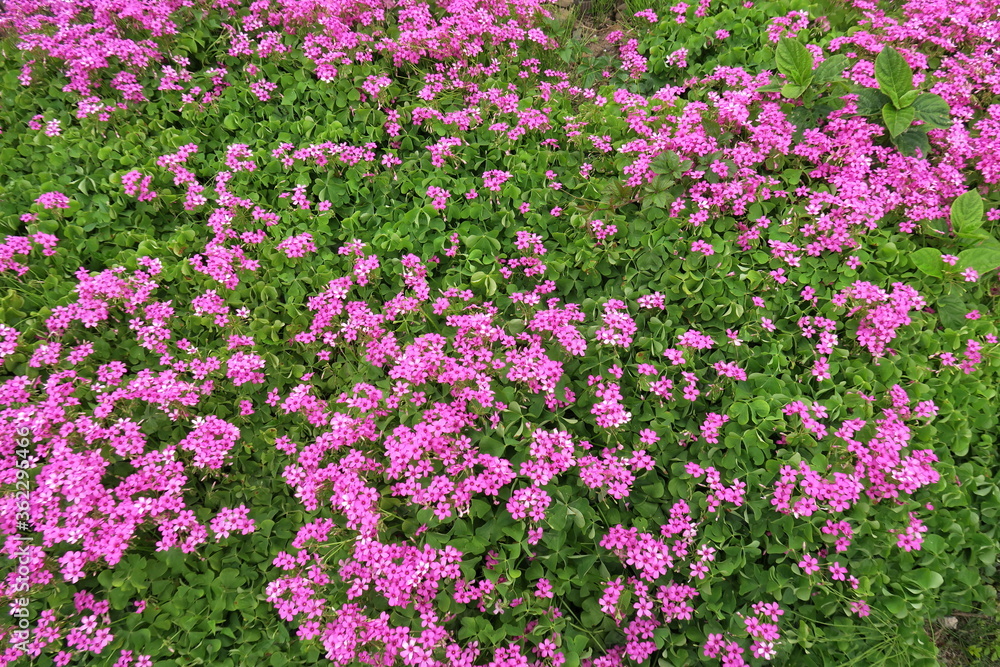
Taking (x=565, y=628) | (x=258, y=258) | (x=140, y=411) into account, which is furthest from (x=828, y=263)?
(x=140, y=411)

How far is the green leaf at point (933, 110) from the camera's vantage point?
413 centimetres

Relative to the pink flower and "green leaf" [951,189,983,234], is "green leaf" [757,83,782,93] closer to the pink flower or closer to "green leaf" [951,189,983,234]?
"green leaf" [951,189,983,234]

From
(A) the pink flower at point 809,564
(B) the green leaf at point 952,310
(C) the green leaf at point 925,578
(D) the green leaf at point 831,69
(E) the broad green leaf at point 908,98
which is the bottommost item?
(C) the green leaf at point 925,578

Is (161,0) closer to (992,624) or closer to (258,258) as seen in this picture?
(258,258)

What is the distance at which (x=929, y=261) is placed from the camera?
3.82 metres

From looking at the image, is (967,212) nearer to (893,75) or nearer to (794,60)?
(893,75)

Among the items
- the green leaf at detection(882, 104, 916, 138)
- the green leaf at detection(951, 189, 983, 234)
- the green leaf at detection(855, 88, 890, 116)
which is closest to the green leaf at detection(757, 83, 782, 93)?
the green leaf at detection(855, 88, 890, 116)

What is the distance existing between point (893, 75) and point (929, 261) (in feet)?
5.14

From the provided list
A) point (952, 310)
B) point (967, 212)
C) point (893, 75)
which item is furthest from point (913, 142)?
point (952, 310)

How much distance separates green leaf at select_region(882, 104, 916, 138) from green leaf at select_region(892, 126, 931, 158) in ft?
0.31

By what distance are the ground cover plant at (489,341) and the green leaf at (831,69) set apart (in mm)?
16

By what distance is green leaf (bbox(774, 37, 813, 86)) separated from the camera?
14.1 feet

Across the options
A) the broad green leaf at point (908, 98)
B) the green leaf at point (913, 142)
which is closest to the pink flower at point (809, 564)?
the green leaf at point (913, 142)

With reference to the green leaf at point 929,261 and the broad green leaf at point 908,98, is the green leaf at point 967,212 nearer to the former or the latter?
the green leaf at point 929,261
